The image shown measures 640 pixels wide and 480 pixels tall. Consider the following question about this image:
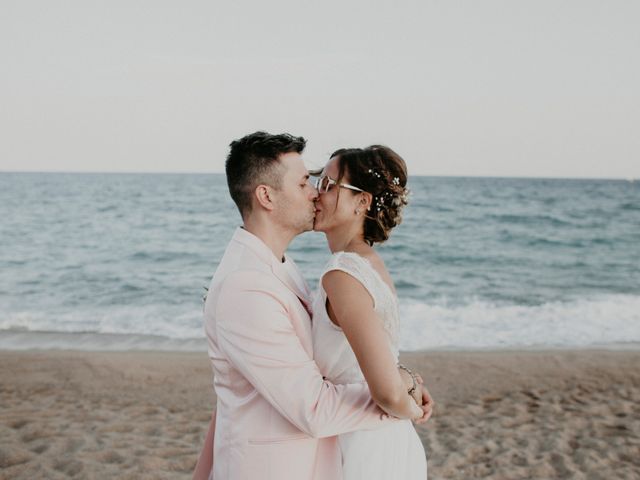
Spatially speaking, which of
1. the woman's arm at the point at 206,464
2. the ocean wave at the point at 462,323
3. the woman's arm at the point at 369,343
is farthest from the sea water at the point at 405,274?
the woman's arm at the point at 369,343

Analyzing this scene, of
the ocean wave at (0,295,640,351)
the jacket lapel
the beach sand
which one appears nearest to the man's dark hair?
the jacket lapel

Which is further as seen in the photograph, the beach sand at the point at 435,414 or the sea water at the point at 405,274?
the sea water at the point at 405,274

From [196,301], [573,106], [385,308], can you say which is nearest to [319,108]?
[196,301]

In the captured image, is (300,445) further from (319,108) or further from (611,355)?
(319,108)

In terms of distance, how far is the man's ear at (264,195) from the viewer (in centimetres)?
243

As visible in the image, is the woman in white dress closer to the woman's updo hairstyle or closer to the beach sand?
the woman's updo hairstyle

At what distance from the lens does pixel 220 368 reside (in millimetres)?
2197

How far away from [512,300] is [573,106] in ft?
67.1

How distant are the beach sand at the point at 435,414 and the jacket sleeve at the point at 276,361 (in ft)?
11.8

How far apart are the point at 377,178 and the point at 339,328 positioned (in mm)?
686

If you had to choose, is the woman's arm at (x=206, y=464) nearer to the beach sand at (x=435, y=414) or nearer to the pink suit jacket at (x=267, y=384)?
the pink suit jacket at (x=267, y=384)

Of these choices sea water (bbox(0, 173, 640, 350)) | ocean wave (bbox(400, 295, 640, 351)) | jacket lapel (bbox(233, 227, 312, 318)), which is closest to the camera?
jacket lapel (bbox(233, 227, 312, 318))

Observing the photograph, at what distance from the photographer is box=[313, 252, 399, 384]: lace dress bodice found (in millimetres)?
2299

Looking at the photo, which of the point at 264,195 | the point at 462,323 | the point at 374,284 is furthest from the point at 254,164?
the point at 462,323
